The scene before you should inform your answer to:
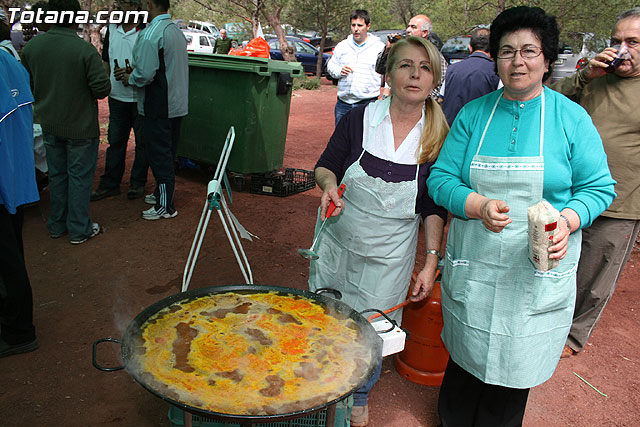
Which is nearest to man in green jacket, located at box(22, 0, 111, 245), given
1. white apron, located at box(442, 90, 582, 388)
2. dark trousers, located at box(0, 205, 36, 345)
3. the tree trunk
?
dark trousers, located at box(0, 205, 36, 345)

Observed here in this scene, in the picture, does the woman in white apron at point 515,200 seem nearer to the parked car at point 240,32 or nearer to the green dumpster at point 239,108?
the green dumpster at point 239,108

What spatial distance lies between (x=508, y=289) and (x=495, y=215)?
1.37ft

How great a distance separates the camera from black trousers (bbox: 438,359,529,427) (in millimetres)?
2479

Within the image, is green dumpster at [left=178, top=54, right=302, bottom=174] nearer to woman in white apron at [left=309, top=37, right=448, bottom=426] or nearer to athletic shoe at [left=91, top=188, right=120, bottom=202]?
athletic shoe at [left=91, top=188, right=120, bottom=202]

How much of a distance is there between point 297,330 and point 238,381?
1.44ft

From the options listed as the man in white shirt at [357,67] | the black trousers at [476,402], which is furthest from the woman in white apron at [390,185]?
the man in white shirt at [357,67]

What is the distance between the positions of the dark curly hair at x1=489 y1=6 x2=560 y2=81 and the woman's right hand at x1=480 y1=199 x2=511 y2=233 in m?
0.67

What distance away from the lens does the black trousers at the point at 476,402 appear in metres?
2.48

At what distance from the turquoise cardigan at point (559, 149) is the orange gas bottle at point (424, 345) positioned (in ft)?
3.64

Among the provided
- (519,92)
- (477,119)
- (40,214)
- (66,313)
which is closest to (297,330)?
(477,119)

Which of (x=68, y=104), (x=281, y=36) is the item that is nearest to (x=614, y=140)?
(x=68, y=104)

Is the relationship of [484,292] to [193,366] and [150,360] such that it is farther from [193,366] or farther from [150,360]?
[150,360]

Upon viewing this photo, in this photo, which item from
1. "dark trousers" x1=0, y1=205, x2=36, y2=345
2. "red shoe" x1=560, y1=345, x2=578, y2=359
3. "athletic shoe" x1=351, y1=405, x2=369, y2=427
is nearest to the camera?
"athletic shoe" x1=351, y1=405, x2=369, y2=427

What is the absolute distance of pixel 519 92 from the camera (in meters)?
2.11
